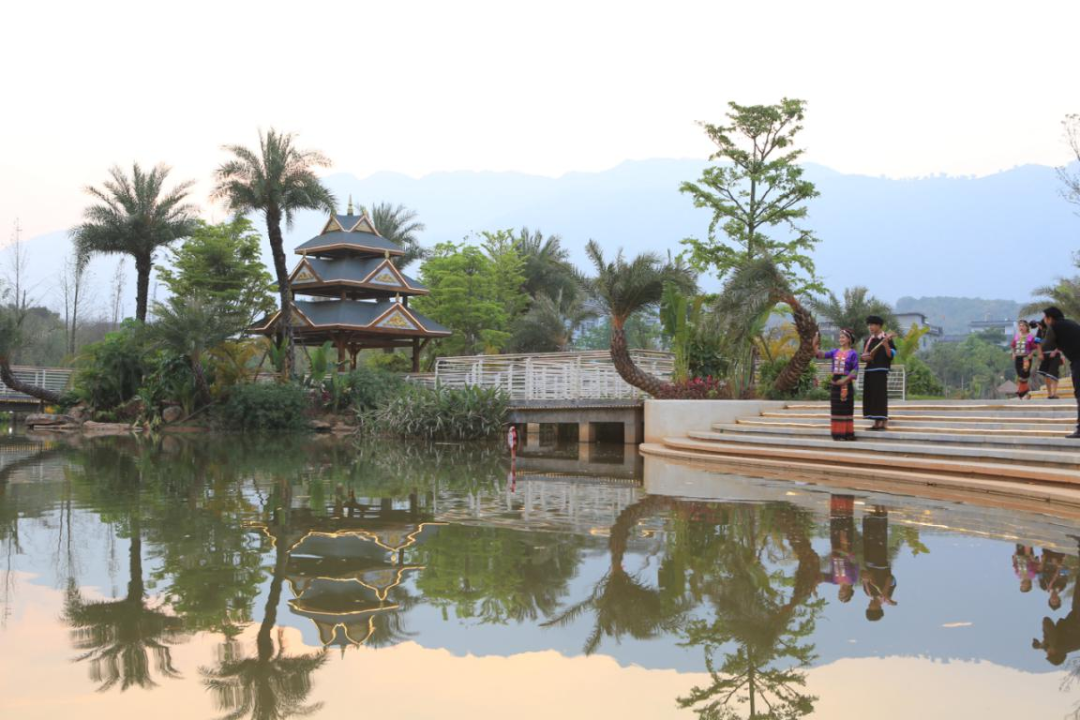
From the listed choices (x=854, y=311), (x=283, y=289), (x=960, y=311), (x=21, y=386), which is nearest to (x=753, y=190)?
(x=854, y=311)

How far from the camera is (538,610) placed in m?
5.05

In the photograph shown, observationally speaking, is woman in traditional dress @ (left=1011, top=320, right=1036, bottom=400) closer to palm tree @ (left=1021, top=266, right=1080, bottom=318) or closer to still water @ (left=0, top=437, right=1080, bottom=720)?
still water @ (left=0, top=437, right=1080, bottom=720)

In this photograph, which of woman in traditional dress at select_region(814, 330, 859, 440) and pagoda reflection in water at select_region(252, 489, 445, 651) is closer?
pagoda reflection in water at select_region(252, 489, 445, 651)

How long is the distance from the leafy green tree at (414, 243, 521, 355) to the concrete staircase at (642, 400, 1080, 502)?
88.3 feet

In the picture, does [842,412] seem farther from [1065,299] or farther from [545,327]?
[545,327]

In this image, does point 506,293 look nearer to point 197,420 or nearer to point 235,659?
point 197,420

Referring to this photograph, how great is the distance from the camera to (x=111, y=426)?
1214 inches

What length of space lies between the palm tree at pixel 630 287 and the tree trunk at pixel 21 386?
24.7 m

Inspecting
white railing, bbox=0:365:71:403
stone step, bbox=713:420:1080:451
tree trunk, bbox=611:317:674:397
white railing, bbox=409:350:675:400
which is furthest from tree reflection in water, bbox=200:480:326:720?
white railing, bbox=0:365:71:403

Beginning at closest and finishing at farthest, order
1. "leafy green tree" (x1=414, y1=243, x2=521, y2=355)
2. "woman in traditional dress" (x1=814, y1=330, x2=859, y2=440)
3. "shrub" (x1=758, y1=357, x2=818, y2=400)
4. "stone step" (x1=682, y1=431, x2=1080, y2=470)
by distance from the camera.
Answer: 1. "stone step" (x1=682, y1=431, x2=1080, y2=470)
2. "woman in traditional dress" (x1=814, y1=330, x2=859, y2=440)
3. "shrub" (x1=758, y1=357, x2=818, y2=400)
4. "leafy green tree" (x1=414, y1=243, x2=521, y2=355)

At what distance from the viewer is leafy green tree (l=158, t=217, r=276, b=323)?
39.6 metres

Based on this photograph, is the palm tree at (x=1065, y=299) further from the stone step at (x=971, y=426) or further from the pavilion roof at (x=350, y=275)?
the pavilion roof at (x=350, y=275)

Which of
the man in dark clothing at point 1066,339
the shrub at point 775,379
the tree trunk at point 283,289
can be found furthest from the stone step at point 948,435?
the tree trunk at point 283,289

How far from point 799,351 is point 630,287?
4.08m
